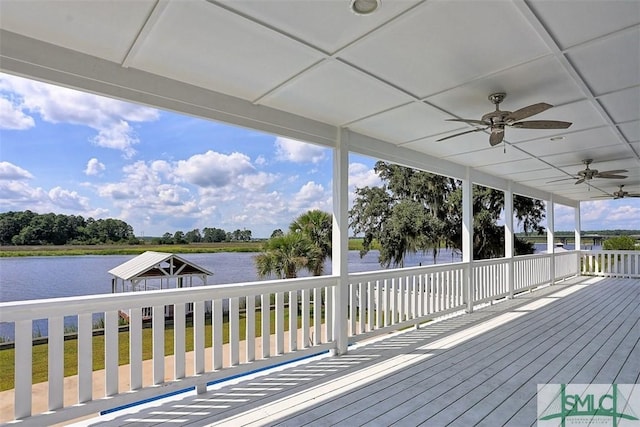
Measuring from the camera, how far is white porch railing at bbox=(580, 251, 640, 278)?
10.5 meters

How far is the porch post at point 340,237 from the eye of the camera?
3957 millimetres

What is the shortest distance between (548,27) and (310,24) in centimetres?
138

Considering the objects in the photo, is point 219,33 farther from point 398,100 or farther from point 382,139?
point 382,139

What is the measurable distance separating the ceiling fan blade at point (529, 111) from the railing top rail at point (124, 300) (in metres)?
2.41

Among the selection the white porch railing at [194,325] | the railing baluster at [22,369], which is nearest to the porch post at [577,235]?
the white porch railing at [194,325]

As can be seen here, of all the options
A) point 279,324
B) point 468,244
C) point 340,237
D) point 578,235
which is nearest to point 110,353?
point 279,324

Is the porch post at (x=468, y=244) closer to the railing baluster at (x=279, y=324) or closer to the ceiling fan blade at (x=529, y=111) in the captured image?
the ceiling fan blade at (x=529, y=111)

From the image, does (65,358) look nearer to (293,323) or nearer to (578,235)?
(293,323)

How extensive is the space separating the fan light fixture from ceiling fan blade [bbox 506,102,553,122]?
151cm

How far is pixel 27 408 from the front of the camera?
2.27 meters

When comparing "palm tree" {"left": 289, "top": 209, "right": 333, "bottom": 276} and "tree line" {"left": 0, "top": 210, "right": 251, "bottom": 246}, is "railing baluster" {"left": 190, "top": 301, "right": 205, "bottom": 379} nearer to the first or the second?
"tree line" {"left": 0, "top": 210, "right": 251, "bottom": 246}

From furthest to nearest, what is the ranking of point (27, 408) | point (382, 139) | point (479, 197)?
point (479, 197) → point (382, 139) → point (27, 408)

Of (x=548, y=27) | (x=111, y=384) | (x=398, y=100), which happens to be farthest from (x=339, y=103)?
(x=111, y=384)

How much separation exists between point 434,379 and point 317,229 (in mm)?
6163
